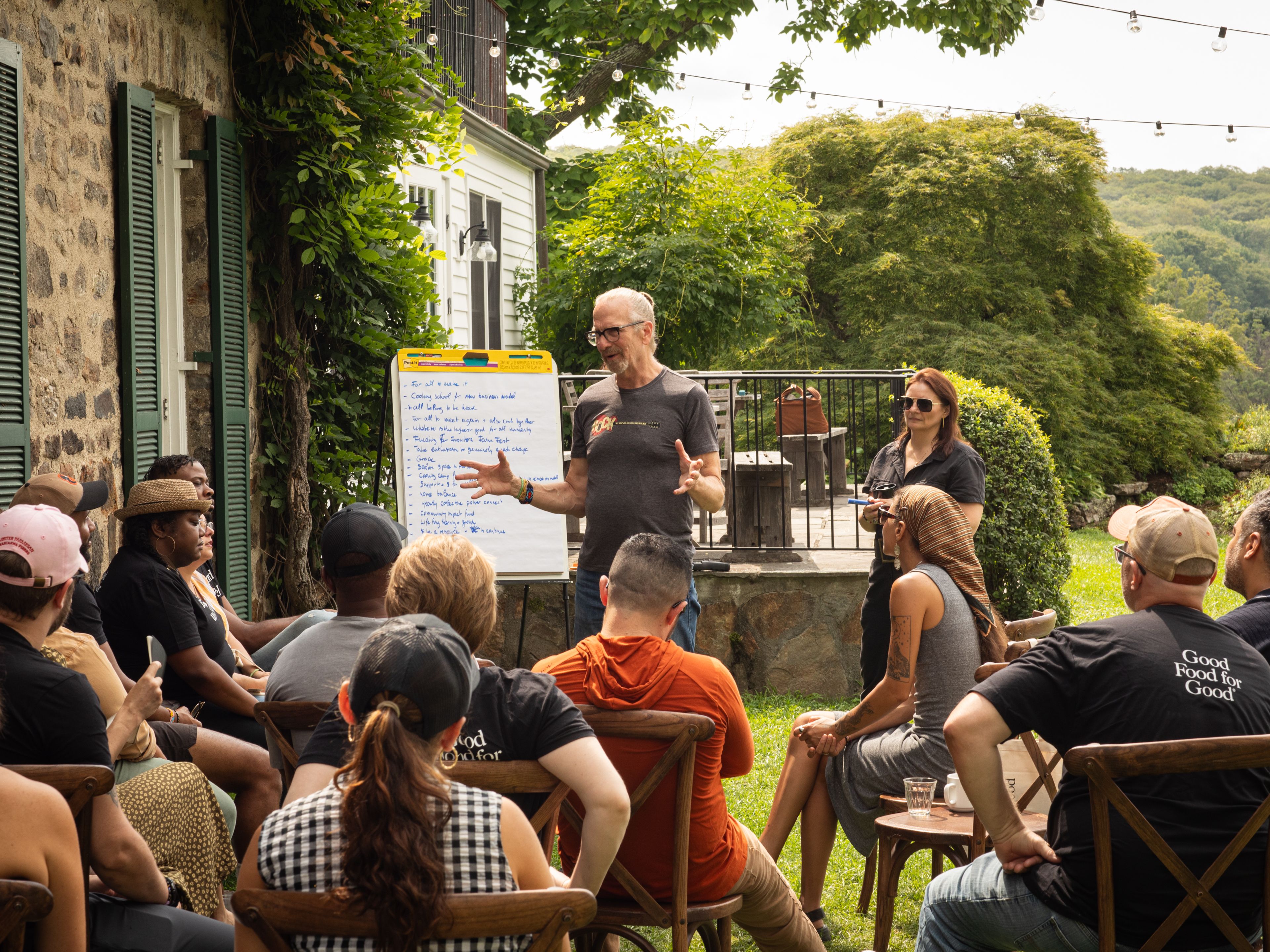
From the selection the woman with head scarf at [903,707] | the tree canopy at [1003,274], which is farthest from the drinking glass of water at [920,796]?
the tree canopy at [1003,274]

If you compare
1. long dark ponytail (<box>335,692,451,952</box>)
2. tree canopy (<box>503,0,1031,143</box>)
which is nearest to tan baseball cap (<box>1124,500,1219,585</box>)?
long dark ponytail (<box>335,692,451,952</box>)

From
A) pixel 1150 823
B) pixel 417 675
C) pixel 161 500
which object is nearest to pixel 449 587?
pixel 417 675

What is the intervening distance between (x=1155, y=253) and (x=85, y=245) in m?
17.9

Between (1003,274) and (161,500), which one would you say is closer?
(161,500)

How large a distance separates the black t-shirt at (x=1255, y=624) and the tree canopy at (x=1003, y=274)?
48.5 feet

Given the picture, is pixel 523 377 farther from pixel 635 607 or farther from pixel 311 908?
pixel 311 908

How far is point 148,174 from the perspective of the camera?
507cm

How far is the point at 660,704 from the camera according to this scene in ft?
8.38

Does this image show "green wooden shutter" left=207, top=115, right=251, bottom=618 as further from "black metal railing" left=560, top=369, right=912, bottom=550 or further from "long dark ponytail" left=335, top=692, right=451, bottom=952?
"long dark ponytail" left=335, top=692, right=451, bottom=952

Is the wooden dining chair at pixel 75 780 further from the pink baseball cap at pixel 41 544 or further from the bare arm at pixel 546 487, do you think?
the bare arm at pixel 546 487

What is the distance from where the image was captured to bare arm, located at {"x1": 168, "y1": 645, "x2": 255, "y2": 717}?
368cm

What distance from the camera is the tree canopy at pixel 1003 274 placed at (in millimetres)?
17672

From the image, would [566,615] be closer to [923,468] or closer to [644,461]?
[923,468]

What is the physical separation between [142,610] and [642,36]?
1219 cm
